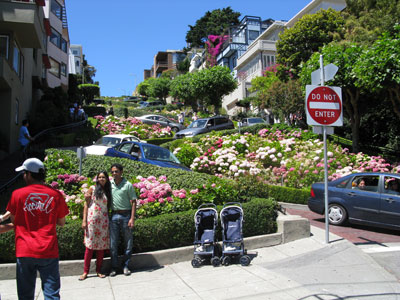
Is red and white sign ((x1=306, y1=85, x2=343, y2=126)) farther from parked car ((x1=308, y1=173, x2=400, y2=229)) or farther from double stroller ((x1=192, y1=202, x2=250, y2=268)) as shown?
double stroller ((x1=192, y1=202, x2=250, y2=268))

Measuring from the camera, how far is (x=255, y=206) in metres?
7.88

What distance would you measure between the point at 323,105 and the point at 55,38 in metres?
33.9

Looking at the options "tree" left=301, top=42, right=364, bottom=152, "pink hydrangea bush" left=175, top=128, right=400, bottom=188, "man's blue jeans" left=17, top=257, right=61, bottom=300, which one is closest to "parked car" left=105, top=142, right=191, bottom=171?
"pink hydrangea bush" left=175, top=128, right=400, bottom=188

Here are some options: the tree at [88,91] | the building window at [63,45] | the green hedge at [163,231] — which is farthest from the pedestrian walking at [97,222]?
the tree at [88,91]

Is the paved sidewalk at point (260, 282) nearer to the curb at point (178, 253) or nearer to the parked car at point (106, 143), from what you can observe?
the curb at point (178, 253)

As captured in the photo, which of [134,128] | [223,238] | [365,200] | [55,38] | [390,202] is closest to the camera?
[223,238]

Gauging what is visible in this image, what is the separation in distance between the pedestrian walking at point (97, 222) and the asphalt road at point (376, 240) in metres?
4.66

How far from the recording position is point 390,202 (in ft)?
29.1

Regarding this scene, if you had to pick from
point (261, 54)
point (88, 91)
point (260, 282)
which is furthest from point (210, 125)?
point (88, 91)

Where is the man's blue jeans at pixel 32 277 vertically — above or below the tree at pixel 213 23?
below

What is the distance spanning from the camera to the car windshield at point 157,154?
12.8m

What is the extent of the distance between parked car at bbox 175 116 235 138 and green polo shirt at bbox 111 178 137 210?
16.7 metres

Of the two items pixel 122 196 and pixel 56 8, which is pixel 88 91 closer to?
pixel 56 8

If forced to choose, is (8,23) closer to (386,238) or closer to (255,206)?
(255,206)
